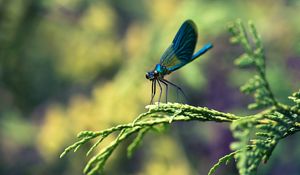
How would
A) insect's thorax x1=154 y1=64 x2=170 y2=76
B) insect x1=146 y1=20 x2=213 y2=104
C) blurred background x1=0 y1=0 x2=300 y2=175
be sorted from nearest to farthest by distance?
insect x1=146 y1=20 x2=213 y2=104 → insect's thorax x1=154 y1=64 x2=170 y2=76 → blurred background x1=0 y1=0 x2=300 y2=175

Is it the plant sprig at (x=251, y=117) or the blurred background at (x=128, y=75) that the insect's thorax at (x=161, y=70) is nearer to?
the plant sprig at (x=251, y=117)

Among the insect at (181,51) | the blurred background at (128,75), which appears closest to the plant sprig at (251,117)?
the insect at (181,51)

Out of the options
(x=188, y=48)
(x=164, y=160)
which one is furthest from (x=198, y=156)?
(x=188, y=48)

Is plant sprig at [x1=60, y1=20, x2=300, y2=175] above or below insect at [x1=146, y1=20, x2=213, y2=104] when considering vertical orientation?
below

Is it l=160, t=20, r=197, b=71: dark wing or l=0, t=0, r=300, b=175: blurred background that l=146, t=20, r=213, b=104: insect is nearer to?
l=160, t=20, r=197, b=71: dark wing

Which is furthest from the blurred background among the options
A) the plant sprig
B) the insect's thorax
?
the plant sprig

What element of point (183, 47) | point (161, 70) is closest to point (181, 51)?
point (183, 47)

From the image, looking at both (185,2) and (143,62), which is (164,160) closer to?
(143,62)
